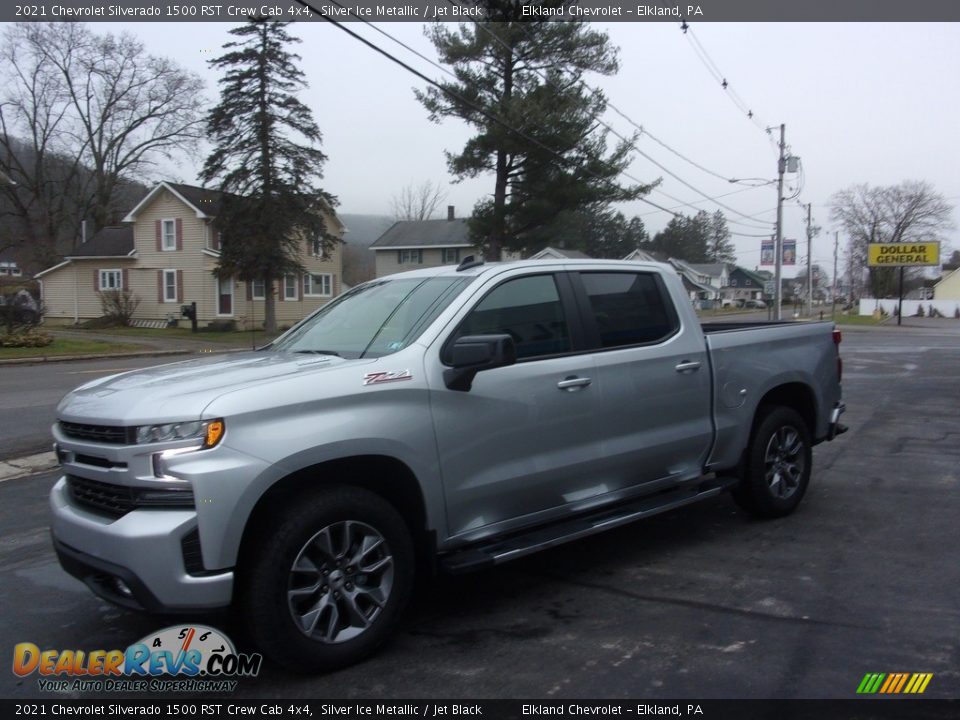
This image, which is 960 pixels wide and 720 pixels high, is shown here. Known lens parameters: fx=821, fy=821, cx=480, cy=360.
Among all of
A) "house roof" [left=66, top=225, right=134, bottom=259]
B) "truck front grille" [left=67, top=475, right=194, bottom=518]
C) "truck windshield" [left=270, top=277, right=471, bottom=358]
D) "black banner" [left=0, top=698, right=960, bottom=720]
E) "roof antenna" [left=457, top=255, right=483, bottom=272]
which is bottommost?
"black banner" [left=0, top=698, right=960, bottom=720]

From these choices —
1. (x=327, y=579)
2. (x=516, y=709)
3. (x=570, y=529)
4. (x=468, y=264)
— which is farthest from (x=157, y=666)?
(x=468, y=264)

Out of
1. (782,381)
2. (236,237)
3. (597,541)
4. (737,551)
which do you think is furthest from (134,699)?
(236,237)

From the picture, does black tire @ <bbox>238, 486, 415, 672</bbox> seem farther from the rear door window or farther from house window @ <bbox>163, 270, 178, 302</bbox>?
house window @ <bbox>163, 270, 178, 302</bbox>

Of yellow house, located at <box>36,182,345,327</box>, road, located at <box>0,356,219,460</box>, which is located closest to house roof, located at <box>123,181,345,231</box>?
yellow house, located at <box>36,182,345,327</box>

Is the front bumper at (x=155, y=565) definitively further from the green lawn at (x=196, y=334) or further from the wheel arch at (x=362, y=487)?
the green lawn at (x=196, y=334)

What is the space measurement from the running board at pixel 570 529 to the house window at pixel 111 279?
43.0m

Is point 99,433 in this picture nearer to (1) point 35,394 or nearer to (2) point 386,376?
(2) point 386,376

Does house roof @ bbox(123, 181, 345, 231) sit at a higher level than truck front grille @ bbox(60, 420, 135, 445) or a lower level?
higher

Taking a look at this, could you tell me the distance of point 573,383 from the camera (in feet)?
15.7

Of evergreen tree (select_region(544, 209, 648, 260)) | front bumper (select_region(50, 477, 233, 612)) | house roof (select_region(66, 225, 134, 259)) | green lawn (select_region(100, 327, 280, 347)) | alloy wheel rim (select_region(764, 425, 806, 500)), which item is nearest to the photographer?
front bumper (select_region(50, 477, 233, 612))

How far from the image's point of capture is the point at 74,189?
5591 centimetres

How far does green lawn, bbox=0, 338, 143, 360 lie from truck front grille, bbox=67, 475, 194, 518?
21.6 metres

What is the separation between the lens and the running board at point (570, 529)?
4191mm

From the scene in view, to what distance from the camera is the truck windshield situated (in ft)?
14.8
